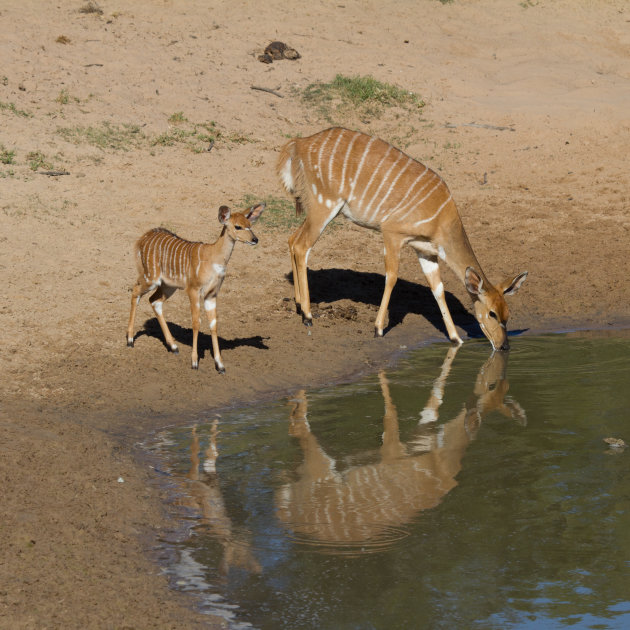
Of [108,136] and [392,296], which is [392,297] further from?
[108,136]

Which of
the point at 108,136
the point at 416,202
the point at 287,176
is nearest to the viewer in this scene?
the point at 416,202

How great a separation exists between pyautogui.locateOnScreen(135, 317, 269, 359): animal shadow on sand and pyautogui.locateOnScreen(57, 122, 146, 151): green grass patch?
478 centimetres

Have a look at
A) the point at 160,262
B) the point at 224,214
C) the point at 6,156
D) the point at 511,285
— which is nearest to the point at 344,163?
the point at 511,285

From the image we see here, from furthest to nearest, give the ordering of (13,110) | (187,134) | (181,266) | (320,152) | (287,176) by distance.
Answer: (187,134), (13,110), (287,176), (320,152), (181,266)

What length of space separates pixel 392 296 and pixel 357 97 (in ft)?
20.9

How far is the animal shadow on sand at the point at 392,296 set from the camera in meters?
11.3

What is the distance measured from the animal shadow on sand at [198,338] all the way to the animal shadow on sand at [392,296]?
5.51ft

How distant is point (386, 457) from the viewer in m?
6.89

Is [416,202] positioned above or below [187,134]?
above

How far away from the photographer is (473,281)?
10.1 metres

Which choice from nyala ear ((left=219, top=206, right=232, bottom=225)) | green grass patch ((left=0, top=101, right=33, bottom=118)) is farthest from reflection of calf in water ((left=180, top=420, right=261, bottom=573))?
green grass patch ((left=0, top=101, right=33, bottom=118))

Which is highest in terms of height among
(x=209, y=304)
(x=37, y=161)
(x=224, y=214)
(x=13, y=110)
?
(x=224, y=214)

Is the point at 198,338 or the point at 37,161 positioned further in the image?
the point at 37,161

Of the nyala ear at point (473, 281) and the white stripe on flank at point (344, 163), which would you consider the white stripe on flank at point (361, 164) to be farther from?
the nyala ear at point (473, 281)
